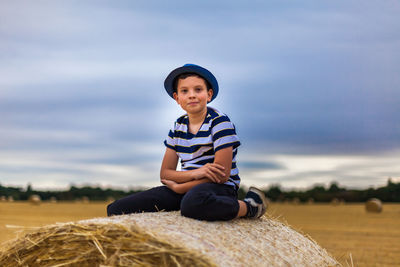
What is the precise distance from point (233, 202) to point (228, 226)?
0.63ft

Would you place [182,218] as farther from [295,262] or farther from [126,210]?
[295,262]

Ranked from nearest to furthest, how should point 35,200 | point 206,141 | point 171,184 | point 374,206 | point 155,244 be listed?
point 155,244 → point 206,141 → point 171,184 → point 374,206 → point 35,200

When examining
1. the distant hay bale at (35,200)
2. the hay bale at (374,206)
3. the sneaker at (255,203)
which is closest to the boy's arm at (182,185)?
the sneaker at (255,203)

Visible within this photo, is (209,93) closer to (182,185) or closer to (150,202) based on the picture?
(182,185)

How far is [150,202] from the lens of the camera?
402 cm

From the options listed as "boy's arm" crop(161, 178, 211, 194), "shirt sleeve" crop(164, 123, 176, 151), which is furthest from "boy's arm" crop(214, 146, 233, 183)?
"shirt sleeve" crop(164, 123, 176, 151)

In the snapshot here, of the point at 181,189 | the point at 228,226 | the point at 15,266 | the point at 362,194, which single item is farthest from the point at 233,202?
the point at 362,194

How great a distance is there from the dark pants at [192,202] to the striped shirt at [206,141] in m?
0.21

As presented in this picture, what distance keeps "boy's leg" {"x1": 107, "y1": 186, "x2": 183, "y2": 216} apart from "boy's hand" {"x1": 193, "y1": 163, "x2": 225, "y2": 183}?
311 millimetres

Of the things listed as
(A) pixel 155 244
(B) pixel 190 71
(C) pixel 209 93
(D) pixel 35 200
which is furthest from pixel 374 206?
(A) pixel 155 244

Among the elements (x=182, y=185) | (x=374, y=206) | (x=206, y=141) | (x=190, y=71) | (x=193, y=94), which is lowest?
(x=374, y=206)

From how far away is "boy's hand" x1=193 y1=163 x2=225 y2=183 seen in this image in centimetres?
381

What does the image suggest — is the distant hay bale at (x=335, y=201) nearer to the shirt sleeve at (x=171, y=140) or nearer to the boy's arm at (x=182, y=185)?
the shirt sleeve at (x=171, y=140)

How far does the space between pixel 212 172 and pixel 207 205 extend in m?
0.30
